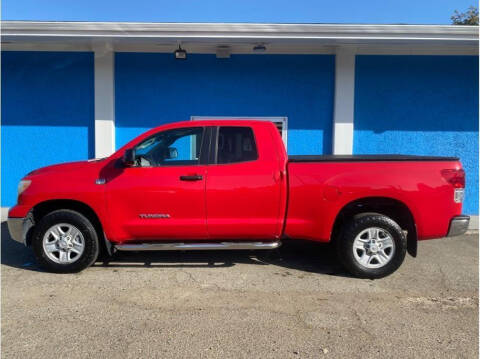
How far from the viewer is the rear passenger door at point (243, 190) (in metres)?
4.39

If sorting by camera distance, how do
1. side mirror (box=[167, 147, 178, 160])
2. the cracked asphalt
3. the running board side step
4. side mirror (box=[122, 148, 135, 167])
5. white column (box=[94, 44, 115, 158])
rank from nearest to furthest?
the cracked asphalt < side mirror (box=[122, 148, 135, 167]) < the running board side step < side mirror (box=[167, 147, 178, 160]) < white column (box=[94, 44, 115, 158])

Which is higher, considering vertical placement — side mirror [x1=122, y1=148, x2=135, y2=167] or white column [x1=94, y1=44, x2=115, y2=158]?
white column [x1=94, y1=44, x2=115, y2=158]

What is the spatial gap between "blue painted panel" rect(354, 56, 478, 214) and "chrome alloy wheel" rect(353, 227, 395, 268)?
347cm

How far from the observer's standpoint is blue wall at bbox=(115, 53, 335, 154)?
24.8ft

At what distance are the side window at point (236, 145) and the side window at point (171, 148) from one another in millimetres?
278

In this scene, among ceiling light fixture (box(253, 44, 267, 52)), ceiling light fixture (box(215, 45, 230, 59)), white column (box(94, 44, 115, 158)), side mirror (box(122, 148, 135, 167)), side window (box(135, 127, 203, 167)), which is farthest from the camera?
white column (box(94, 44, 115, 158))

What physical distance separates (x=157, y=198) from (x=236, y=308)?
5.25ft

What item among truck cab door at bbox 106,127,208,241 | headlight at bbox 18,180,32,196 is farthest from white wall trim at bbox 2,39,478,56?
headlight at bbox 18,180,32,196

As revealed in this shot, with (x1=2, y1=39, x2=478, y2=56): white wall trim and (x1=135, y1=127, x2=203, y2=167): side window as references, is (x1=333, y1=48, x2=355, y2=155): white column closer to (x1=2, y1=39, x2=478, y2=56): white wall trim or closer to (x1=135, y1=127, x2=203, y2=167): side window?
(x1=2, y1=39, x2=478, y2=56): white wall trim

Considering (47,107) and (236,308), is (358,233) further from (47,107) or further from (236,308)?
(47,107)

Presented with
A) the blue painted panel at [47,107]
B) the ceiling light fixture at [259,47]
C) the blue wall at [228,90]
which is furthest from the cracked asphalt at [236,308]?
the ceiling light fixture at [259,47]

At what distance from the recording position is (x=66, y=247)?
4.52 m

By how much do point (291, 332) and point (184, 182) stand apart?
2.09 meters

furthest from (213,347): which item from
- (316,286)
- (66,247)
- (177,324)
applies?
(66,247)
